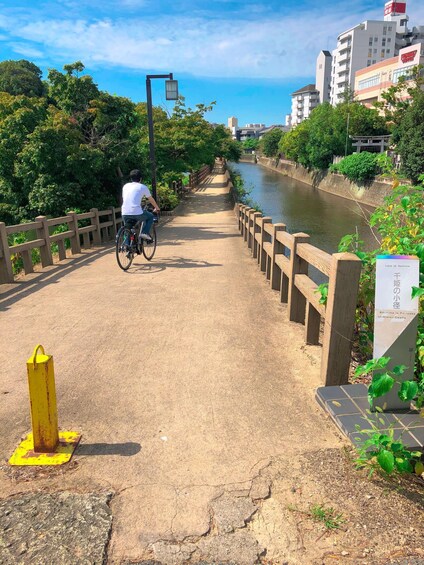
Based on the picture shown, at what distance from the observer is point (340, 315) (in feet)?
10.4

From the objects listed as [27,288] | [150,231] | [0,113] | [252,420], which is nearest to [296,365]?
[252,420]

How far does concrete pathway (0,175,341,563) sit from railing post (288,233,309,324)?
18cm

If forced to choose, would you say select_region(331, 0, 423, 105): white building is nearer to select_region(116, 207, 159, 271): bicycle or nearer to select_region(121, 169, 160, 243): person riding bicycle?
select_region(121, 169, 160, 243): person riding bicycle

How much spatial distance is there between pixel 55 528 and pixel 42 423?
2.21 feet

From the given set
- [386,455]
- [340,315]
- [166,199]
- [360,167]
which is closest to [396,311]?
[340,315]

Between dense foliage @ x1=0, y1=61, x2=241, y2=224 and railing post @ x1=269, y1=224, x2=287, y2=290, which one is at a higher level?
dense foliage @ x1=0, y1=61, x2=241, y2=224

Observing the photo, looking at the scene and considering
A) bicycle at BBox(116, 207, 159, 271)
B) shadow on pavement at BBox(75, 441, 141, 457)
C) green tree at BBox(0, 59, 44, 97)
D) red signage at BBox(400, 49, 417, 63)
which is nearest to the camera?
shadow on pavement at BBox(75, 441, 141, 457)

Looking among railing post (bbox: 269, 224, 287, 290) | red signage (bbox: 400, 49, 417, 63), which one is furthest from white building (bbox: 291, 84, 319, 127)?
railing post (bbox: 269, 224, 287, 290)

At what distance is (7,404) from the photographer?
3.24 meters

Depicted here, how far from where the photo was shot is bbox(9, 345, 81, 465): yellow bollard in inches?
100

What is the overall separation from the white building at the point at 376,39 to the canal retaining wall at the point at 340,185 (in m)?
19.8

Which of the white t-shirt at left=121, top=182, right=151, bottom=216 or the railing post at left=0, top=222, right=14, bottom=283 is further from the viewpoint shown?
the white t-shirt at left=121, top=182, right=151, bottom=216

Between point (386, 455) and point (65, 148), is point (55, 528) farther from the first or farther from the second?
point (65, 148)

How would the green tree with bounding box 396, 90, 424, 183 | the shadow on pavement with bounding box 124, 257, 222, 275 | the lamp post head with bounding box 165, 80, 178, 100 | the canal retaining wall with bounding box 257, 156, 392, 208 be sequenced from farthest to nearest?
1. the canal retaining wall with bounding box 257, 156, 392, 208
2. the green tree with bounding box 396, 90, 424, 183
3. the lamp post head with bounding box 165, 80, 178, 100
4. the shadow on pavement with bounding box 124, 257, 222, 275
